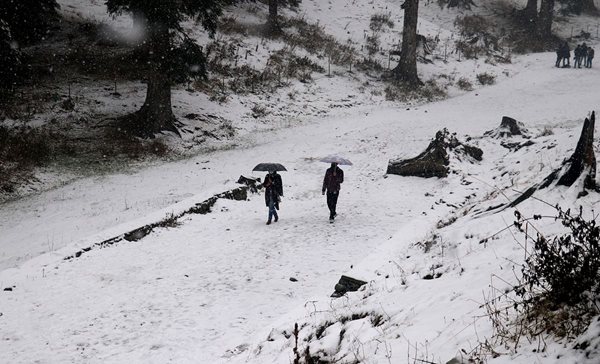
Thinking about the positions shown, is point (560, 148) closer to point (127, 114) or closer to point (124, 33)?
point (127, 114)

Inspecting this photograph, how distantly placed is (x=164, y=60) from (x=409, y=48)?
16104mm

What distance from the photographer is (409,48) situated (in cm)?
2738

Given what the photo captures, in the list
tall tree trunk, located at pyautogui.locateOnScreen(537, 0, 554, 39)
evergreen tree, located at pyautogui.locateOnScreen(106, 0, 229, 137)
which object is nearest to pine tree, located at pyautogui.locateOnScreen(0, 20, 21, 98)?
evergreen tree, located at pyautogui.locateOnScreen(106, 0, 229, 137)

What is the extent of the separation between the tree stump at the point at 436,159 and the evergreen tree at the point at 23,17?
15569mm

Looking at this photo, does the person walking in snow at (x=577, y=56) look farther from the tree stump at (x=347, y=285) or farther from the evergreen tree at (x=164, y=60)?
the tree stump at (x=347, y=285)

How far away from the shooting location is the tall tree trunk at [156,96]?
1759cm

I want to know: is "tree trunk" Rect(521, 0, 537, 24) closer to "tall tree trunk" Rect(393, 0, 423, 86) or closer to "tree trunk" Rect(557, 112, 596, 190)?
"tall tree trunk" Rect(393, 0, 423, 86)

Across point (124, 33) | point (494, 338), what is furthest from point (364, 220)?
point (124, 33)

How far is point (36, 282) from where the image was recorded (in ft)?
26.7

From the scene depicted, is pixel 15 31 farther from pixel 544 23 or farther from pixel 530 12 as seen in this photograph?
pixel 530 12

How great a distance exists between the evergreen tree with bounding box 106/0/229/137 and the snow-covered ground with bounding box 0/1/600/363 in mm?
2660

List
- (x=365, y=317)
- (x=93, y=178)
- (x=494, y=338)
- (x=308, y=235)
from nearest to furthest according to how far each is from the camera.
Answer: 1. (x=494, y=338)
2. (x=365, y=317)
3. (x=308, y=235)
4. (x=93, y=178)

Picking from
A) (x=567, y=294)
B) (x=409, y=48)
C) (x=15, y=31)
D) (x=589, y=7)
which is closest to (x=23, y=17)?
(x=15, y=31)

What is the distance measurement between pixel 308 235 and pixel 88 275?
508 centimetres
